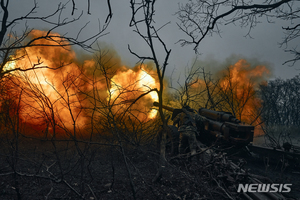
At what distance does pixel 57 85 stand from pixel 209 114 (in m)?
17.3

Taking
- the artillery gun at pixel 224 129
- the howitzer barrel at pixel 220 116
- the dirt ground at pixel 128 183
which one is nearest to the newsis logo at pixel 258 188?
the dirt ground at pixel 128 183

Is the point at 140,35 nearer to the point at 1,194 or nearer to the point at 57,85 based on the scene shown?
the point at 1,194

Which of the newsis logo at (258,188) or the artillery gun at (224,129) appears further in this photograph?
the artillery gun at (224,129)

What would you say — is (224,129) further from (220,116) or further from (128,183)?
(128,183)

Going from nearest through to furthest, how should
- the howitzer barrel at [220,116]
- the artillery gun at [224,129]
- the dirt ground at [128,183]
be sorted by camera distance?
1. the dirt ground at [128,183]
2. the artillery gun at [224,129]
3. the howitzer barrel at [220,116]

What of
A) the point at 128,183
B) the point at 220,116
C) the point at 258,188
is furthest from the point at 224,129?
the point at 128,183

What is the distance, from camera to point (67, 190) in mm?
4234

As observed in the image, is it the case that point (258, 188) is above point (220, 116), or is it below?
below

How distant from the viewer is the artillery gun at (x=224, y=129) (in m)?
5.29

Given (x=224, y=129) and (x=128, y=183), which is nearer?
(x=128, y=183)

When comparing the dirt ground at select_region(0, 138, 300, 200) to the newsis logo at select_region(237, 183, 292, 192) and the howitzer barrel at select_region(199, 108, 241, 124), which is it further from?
the howitzer barrel at select_region(199, 108, 241, 124)

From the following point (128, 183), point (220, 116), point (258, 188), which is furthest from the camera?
point (220, 116)

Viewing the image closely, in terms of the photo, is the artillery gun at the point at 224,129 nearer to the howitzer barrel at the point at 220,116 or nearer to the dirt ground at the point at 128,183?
the howitzer barrel at the point at 220,116

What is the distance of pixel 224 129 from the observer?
18.9 feet
